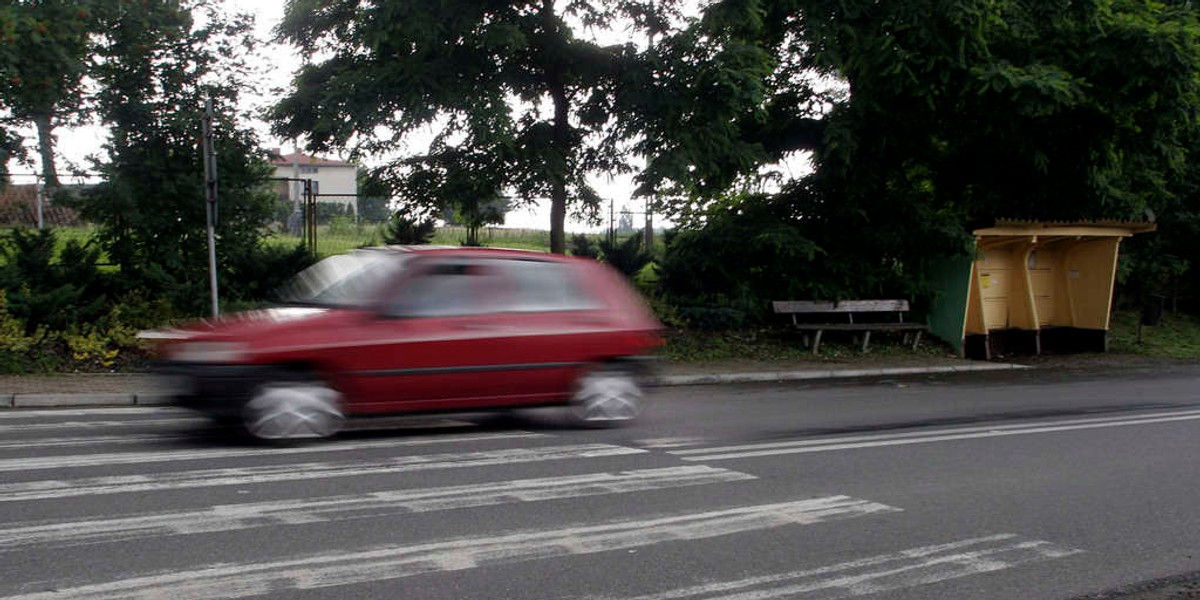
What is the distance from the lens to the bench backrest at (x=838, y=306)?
19.7m

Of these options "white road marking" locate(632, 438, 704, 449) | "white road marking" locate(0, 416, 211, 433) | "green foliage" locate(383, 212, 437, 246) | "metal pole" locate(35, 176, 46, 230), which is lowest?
"white road marking" locate(0, 416, 211, 433)

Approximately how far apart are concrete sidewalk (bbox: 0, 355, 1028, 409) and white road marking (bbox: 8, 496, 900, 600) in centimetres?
369

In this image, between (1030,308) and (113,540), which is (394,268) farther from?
(1030,308)

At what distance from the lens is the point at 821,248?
19250 millimetres

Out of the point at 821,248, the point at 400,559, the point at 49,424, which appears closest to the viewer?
the point at 400,559

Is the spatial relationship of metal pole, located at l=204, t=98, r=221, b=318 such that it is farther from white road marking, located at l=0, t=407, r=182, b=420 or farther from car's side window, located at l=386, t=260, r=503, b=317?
car's side window, located at l=386, t=260, r=503, b=317

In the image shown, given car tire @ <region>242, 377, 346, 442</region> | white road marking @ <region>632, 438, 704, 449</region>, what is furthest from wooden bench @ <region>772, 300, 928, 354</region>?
car tire @ <region>242, 377, 346, 442</region>

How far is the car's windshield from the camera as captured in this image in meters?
8.76

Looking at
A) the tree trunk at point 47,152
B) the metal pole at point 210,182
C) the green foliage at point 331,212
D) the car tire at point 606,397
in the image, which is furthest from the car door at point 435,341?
the green foliage at point 331,212

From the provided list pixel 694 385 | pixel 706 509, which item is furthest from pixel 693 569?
pixel 694 385

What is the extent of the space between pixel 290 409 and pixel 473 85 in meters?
8.55

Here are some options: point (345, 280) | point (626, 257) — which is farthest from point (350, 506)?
point (626, 257)

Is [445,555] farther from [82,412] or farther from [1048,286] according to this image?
[1048,286]

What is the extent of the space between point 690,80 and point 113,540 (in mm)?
12047
